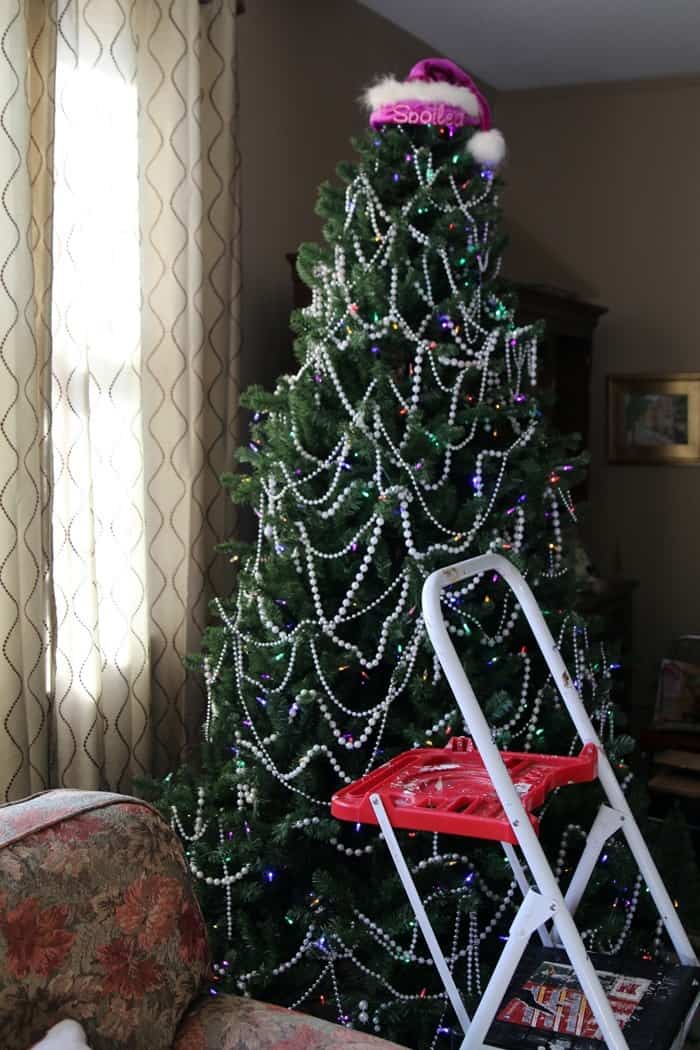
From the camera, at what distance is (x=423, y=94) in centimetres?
263

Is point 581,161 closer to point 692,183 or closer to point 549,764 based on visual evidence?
point 692,183

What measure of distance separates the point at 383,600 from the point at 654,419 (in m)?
2.76

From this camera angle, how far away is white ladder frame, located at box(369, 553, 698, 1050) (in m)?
1.83

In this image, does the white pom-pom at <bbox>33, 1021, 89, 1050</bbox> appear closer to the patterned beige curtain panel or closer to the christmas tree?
the christmas tree

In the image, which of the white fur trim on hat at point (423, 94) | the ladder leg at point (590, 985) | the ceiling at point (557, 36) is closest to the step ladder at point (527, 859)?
the ladder leg at point (590, 985)

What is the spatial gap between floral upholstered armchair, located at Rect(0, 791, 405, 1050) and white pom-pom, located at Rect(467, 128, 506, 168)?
5.18 feet

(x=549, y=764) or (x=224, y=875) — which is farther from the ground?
(x=549, y=764)

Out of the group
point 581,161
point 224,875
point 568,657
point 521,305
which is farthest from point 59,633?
point 581,161

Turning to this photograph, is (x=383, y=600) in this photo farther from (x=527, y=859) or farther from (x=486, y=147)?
(x=486, y=147)

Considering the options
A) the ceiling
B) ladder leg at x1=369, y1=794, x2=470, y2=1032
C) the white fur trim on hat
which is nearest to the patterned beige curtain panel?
the white fur trim on hat

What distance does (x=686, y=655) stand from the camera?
486 cm

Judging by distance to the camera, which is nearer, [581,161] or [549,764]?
[549,764]

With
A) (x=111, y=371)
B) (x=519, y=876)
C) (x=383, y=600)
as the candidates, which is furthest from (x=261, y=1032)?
(x=111, y=371)

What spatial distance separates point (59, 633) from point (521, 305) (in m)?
2.06
